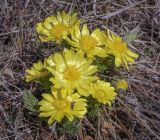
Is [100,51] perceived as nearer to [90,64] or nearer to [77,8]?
[90,64]

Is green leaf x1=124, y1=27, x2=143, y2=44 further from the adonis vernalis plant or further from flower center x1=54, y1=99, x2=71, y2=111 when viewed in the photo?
flower center x1=54, y1=99, x2=71, y2=111

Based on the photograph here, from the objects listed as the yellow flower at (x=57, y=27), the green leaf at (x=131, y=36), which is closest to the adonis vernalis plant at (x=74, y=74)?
the yellow flower at (x=57, y=27)

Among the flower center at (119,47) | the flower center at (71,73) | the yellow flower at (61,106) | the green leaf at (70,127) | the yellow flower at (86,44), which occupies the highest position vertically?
the yellow flower at (86,44)

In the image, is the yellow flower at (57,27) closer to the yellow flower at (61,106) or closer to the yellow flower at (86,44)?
the yellow flower at (86,44)

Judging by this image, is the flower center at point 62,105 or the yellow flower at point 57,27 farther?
the yellow flower at point 57,27

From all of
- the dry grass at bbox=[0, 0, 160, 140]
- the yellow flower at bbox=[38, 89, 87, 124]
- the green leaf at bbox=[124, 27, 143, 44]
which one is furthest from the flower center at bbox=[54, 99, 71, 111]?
the green leaf at bbox=[124, 27, 143, 44]

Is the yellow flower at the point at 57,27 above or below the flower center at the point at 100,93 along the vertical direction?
above
